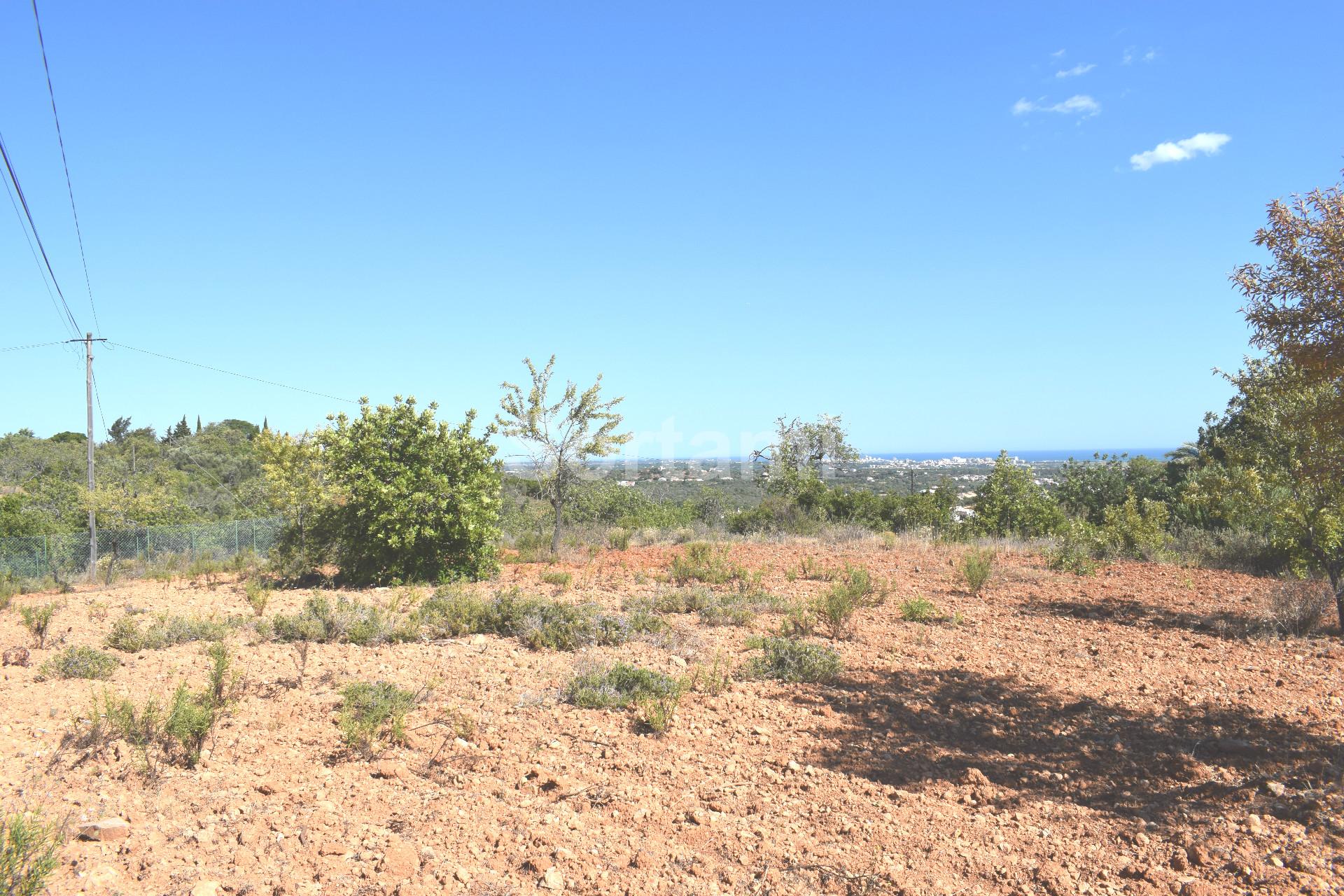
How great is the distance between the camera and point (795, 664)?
6.89 meters

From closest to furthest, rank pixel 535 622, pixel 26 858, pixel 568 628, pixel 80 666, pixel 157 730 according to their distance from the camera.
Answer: pixel 26 858, pixel 157 730, pixel 80 666, pixel 568 628, pixel 535 622

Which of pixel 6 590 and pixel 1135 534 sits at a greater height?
pixel 6 590

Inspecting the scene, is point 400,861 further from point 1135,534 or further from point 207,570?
point 1135,534

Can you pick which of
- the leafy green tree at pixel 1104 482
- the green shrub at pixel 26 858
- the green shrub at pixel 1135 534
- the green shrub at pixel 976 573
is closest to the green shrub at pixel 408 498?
the green shrub at pixel 976 573

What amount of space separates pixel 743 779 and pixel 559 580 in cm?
737

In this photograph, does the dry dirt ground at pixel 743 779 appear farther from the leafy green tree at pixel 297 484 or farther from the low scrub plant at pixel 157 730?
the leafy green tree at pixel 297 484

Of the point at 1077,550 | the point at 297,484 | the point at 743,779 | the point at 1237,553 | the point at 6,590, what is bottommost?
the point at 1237,553

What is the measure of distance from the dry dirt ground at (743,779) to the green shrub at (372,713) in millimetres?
136

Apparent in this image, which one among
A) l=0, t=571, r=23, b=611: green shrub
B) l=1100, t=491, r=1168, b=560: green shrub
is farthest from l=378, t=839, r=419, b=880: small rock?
l=1100, t=491, r=1168, b=560: green shrub

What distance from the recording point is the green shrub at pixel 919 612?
9.21m

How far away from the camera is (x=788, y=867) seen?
361 centimetres

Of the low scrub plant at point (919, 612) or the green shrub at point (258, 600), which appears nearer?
the low scrub plant at point (919, 612)

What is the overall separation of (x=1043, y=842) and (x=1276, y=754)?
242 centimetres

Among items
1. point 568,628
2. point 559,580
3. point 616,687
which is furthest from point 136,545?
point 616,687
